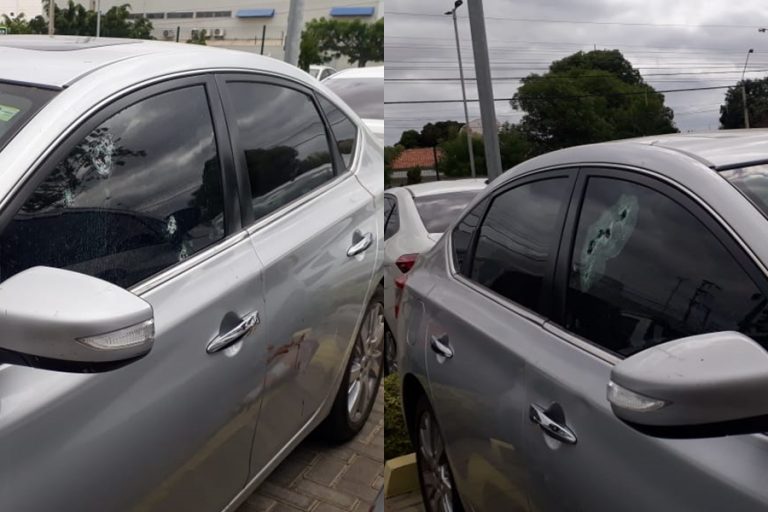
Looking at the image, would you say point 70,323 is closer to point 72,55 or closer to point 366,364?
point 72,55

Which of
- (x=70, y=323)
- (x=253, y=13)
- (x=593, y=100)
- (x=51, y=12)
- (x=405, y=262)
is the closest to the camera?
(x=70, y=323)

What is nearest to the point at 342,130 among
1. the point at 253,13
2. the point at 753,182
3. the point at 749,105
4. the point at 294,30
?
the point at 749,105

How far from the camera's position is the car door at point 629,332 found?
3.49ft

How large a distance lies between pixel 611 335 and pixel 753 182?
33cm

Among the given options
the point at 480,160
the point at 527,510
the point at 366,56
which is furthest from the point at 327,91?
the point at 527,510

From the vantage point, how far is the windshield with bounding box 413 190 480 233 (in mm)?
3238

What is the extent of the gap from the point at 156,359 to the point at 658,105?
4.06ft

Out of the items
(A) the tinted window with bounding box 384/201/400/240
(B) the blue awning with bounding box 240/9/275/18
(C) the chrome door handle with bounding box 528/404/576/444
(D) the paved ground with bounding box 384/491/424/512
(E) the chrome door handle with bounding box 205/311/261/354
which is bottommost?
(D) the paved ground with bounding box 384/491/424/512

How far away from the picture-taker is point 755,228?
1.16 meters

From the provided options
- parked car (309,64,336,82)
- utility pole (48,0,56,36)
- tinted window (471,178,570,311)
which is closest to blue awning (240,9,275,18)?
parked car (309,64,336,82)

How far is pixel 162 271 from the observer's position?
1.65 m

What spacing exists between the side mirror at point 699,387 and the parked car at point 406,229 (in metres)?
2.20

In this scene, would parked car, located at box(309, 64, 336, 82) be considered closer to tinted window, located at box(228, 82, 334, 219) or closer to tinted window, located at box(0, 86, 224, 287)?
tinted window, located at box(228, 82, 334, 219)

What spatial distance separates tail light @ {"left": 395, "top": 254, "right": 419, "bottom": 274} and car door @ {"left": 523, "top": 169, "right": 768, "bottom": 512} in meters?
1.96
